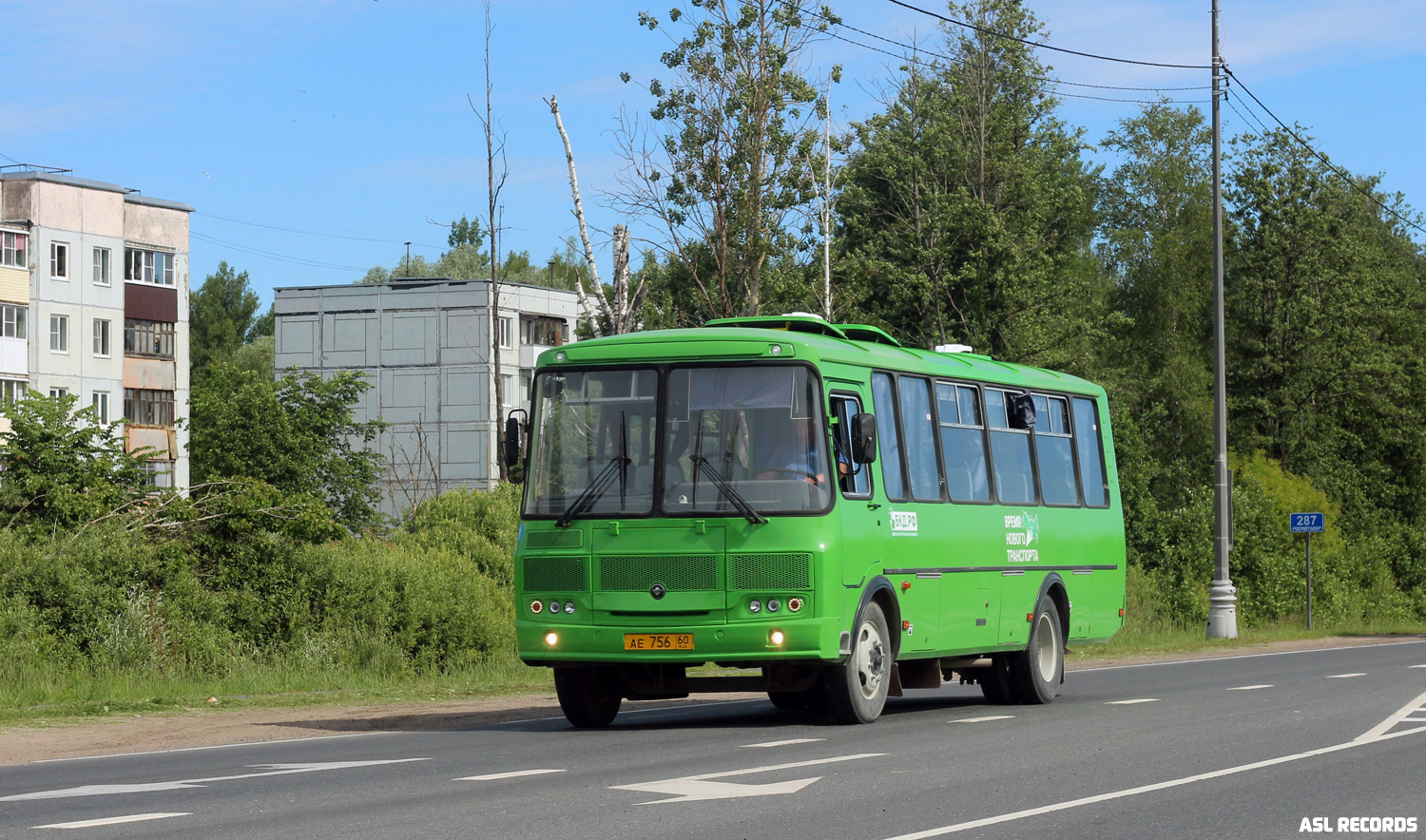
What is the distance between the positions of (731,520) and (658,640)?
1.12m

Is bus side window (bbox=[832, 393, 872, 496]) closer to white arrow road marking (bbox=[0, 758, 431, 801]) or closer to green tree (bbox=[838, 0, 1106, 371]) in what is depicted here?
white arrow road marking (bbox=[0, 758, 431, 801])

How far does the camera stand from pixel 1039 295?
5138 cm

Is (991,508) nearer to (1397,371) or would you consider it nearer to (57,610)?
(57,610)

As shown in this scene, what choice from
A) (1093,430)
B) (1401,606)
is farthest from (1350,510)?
(1093,430)

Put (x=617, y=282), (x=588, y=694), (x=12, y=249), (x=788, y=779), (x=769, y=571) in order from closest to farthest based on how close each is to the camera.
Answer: (x=788, y=779) < (x=769, y=571) < (x=588, y=694) < (x=617, y=282) < (x=12, y=249)

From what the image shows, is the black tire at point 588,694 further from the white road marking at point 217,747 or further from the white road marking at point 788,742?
the white road marking at point 788,742

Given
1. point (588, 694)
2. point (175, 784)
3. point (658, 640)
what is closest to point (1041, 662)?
point (588, 694)

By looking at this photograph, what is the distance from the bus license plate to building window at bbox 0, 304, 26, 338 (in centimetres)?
6432

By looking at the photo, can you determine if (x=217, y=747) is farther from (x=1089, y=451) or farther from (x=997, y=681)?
(x=1089, y=451)

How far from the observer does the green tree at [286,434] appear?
183 feet

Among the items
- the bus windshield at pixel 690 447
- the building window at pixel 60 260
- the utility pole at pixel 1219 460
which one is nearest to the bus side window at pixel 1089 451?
the bus windshield at pixel 690 447

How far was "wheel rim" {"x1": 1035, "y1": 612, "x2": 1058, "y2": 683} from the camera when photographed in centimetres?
1927

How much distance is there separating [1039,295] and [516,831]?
44.0 meters

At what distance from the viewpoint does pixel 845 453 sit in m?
15.2
